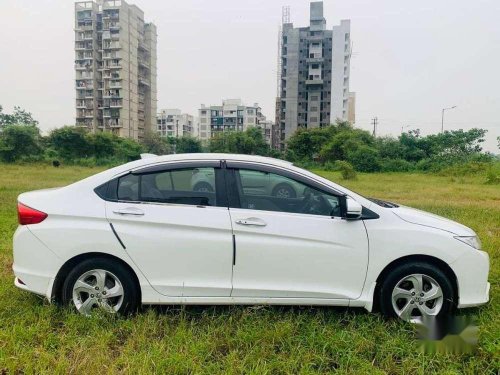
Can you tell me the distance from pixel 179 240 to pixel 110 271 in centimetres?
59

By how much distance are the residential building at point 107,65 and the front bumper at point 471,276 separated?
60.8m

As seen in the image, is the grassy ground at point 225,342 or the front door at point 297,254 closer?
the grassy ground at point 225,342

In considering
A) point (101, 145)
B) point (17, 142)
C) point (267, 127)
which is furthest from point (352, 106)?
point (17, 142)

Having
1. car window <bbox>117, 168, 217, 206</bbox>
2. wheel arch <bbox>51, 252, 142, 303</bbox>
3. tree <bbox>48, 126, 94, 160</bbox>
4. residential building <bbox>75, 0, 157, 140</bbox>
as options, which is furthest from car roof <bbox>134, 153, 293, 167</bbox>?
residential building <bbox>75, 0, 157, 140</bbox>

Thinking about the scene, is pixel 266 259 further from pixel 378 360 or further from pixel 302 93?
pixel 302 93

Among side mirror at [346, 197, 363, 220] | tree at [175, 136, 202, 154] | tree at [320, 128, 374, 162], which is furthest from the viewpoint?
tree at [175, 136, 202, 154]

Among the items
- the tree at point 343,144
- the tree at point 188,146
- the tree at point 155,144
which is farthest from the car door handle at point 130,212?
the tree at point 155,144

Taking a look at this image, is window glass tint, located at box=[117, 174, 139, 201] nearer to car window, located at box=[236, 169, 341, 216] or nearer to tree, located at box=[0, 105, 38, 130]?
car window, located at box=[236, 169, 341, 216]

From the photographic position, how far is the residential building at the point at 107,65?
59219 mm

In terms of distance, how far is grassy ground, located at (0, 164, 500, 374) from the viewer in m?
2.41

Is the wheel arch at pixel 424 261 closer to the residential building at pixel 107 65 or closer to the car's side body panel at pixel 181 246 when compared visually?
the car's side body panel at pixel 181 246

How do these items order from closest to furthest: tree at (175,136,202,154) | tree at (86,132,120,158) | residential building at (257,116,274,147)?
tree at (86,132,120,158)
tree at (175,136,202,154)
residential building at (257,116,274,147)

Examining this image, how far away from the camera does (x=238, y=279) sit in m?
2.93

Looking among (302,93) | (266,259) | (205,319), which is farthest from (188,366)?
(302,93)
